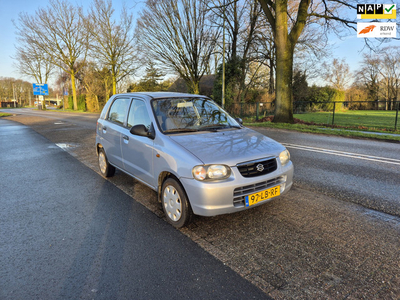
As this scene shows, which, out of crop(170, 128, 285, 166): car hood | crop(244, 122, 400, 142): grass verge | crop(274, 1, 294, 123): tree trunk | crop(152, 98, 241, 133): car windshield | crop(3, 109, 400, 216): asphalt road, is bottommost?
crop(3, 109, 400, 216): asphalt road

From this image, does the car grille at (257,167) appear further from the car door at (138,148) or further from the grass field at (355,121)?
the grass field at (355,121)

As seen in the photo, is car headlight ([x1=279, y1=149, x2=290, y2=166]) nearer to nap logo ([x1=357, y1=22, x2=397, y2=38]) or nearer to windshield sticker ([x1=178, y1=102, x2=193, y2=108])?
windshield sticker ([x1=178, y1=102, x2=193, y2=108])

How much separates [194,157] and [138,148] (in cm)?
132

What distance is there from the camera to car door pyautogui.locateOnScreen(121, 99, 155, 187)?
381 cm

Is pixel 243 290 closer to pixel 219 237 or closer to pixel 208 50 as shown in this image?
pixel 219 237

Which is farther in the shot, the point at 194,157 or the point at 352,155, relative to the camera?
the point at 352,155

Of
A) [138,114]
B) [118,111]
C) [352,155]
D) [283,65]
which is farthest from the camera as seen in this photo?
[283,65]

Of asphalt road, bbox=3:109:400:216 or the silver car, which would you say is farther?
asphalt road, bbox=3:109:400:216

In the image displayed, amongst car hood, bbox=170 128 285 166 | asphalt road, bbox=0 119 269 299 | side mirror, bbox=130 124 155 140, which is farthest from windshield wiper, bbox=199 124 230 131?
asphalt road, bbox=0 119 269 299

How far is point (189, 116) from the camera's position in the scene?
4207 mm

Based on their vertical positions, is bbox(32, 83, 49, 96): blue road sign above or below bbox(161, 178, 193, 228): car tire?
above

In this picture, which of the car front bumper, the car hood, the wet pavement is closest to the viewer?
the wet pavement

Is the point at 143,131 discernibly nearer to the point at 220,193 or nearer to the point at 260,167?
the point at 220,193

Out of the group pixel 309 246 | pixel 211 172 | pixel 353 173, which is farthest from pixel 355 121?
pixel 211 172
